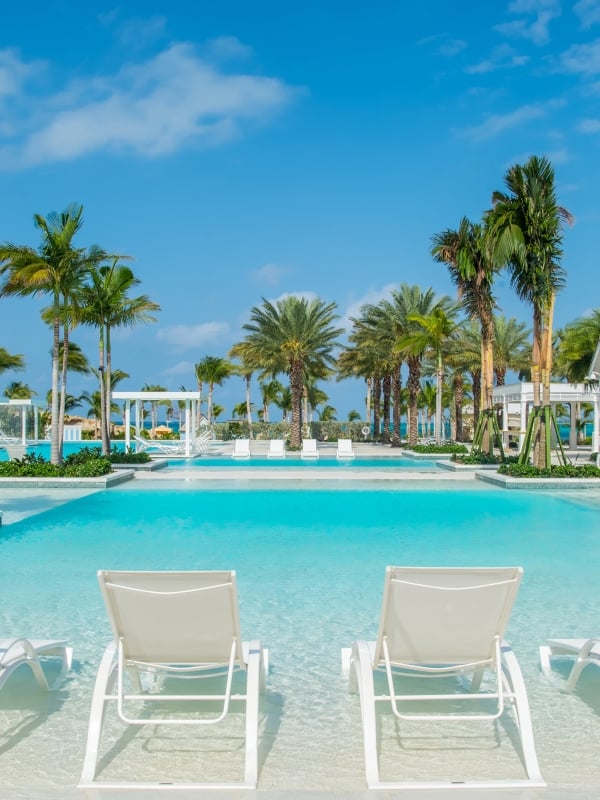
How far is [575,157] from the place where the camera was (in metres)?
17.4

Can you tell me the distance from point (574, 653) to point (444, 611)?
4.42 ft

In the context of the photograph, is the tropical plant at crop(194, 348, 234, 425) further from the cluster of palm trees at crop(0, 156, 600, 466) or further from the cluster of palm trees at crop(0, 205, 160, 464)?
the cluster of palm trees at crop(0, 205, 160, 464)

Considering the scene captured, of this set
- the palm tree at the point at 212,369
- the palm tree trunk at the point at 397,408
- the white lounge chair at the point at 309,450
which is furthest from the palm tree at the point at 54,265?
the palm tree at the point at 212,369

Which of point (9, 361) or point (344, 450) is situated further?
point (9, 361)

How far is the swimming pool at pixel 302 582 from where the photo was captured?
367cm

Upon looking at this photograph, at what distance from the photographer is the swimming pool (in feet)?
12.0

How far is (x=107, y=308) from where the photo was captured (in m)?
22.3

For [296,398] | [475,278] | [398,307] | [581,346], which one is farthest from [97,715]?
[398,307]

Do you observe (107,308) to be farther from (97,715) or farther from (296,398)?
(97,715)

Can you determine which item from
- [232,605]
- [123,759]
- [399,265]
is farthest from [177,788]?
[399,265]

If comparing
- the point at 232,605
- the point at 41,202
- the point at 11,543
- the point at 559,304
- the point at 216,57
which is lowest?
the point at 11,543

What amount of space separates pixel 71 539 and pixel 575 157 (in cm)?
1427

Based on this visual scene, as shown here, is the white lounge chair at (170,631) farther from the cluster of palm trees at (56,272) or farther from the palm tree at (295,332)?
the palm tree at (295,332)

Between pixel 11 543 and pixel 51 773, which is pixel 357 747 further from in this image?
pixel 11 543
